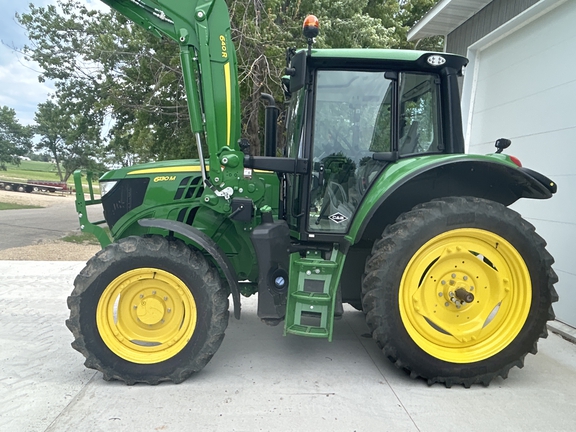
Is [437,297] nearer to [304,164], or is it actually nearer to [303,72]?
[304,164]

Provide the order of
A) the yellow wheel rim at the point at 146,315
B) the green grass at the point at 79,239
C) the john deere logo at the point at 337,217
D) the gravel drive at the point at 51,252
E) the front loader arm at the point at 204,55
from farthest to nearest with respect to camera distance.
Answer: the green grass at the point at 79,239
the gravel drive at the point at 51,252
the john deere logo at the point at 337,217
the front loader arm at the point at 204,55
the yellow wheel rim at the point at 146,315

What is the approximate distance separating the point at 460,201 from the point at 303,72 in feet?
4.58

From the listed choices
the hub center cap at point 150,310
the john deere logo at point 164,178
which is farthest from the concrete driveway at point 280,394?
the john deere logo at point 164,178

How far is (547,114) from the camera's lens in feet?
14.2

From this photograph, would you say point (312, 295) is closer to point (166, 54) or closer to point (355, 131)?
point (355, 131)

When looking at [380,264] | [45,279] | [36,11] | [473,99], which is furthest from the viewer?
[36,11]

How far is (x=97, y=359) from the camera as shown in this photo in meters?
2.73

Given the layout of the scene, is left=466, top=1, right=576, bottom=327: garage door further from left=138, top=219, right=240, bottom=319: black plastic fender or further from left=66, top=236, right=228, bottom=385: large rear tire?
left=66, top=236, right=228, bottom=385: large rear tire

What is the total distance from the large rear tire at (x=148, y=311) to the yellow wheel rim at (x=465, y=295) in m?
1.37

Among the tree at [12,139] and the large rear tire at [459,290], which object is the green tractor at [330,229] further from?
the tree at [12,139]

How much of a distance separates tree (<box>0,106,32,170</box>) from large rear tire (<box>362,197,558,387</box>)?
184 feet

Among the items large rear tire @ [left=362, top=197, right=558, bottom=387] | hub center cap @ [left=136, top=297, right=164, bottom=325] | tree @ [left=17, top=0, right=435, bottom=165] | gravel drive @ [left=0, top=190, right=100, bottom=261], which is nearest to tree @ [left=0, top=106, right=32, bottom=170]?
tree @ [left=17, top=0, right=435, bottom=165]

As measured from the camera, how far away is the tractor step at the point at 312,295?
9.20 feet

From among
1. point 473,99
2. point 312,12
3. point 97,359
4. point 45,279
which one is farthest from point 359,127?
point 312,12
